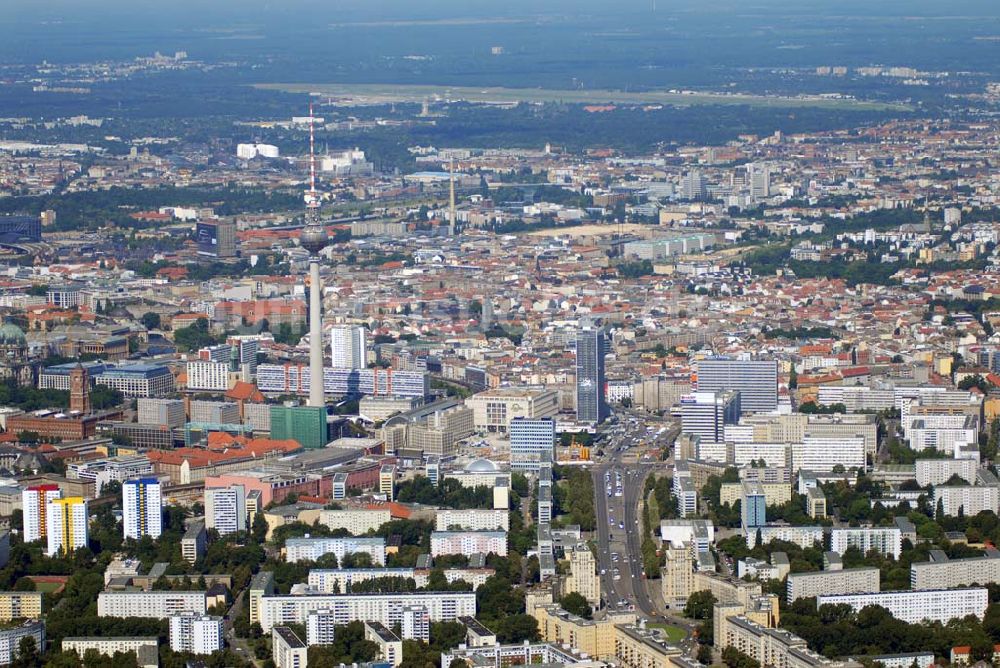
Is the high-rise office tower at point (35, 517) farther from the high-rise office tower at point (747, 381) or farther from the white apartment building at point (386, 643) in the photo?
the high-rise office tower at point (747, 381)

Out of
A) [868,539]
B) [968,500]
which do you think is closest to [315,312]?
[968,500]

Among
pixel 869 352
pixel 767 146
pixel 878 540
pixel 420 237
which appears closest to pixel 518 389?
pixel 869 352

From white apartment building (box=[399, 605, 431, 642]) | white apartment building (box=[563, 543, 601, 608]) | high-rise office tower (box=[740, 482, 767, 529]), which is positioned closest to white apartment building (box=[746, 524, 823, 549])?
high-rise office tower (box=[740, 482, 767, 529])

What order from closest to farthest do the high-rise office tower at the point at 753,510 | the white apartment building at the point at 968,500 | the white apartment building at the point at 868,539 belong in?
the white apartment building at the point at 868,539
the high-rise office tower at the point at 753,510
the white apartment building at the point at 968,500

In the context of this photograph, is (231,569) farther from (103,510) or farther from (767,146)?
(767,146)

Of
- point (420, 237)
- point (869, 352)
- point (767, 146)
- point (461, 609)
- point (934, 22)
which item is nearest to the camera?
point (461, 609)

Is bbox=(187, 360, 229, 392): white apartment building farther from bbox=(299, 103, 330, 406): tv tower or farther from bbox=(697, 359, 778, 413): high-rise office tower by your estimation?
bbox=(697, 359, 778, 413): high-rise office tower

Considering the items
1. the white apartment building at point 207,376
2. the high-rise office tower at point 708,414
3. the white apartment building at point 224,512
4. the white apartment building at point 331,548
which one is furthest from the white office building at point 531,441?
the white apartment building at point 207,376
